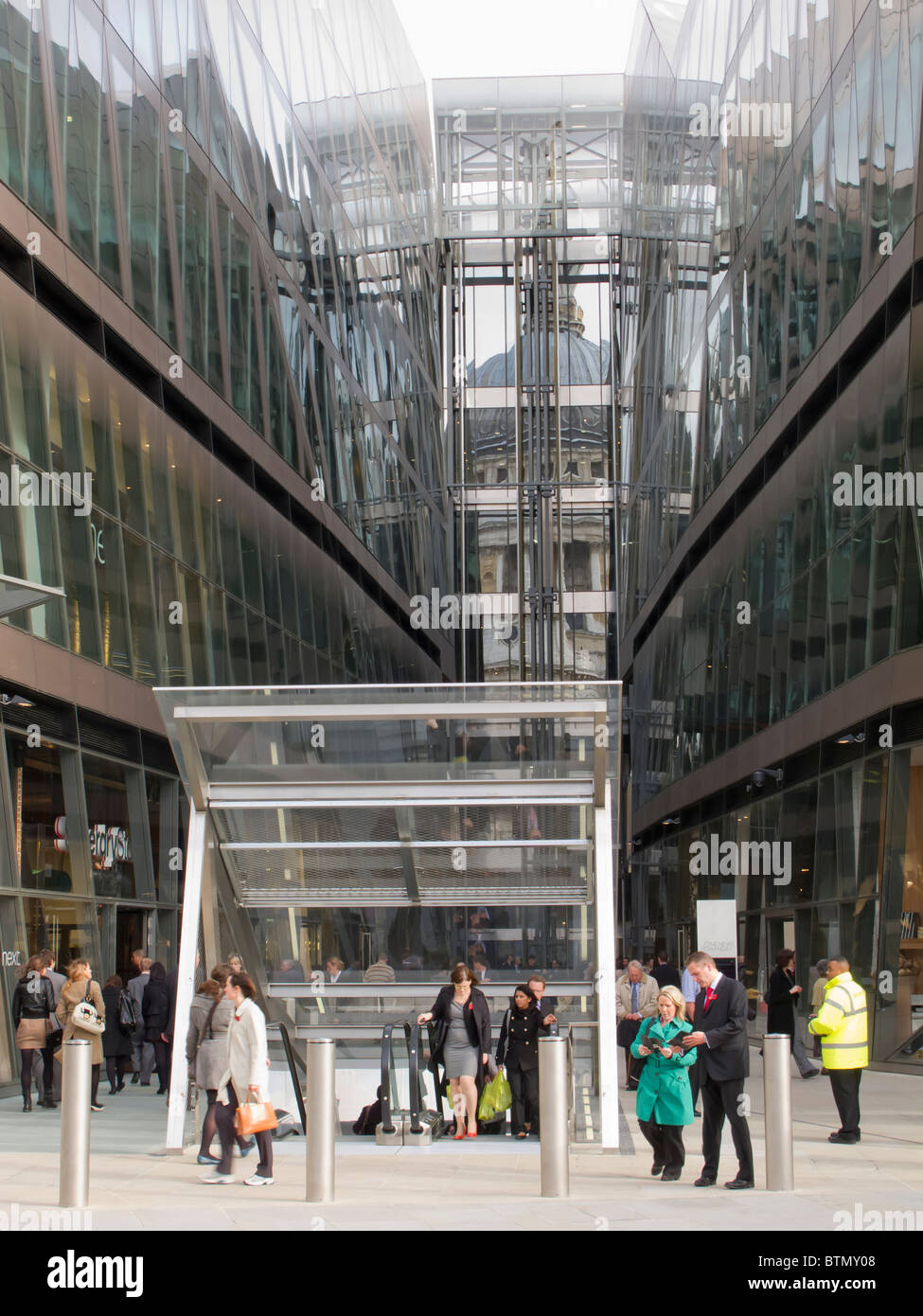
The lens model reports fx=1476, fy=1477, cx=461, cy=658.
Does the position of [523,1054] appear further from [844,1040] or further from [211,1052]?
[211,1052]

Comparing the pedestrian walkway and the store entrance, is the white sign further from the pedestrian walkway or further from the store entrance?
the store entrance

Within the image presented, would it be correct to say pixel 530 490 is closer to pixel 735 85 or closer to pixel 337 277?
pixel 337 277

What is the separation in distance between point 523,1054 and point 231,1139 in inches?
135

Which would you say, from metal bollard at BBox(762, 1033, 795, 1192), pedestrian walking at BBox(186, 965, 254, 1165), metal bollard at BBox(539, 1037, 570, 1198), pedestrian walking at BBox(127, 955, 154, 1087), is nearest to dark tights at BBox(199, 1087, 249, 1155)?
pedestrian walking at BBox(186, 965, 254, 1165)

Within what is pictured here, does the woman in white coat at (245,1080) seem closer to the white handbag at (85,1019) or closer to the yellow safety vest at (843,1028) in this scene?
the white handbag at (85,1019)

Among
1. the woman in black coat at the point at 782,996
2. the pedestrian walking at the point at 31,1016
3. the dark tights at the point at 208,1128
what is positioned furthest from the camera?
the woman in black coat at the point at 782,996

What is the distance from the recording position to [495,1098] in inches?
520

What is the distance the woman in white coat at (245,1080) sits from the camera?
10.2 metres

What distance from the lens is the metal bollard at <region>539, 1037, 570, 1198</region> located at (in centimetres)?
922

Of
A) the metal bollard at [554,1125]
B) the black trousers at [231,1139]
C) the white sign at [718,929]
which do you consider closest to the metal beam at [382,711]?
the black trousers at [231,1139]

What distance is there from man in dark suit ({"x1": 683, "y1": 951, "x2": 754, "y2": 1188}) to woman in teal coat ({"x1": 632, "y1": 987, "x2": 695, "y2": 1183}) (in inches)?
6.2

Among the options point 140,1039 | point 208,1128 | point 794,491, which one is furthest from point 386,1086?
point 794,491

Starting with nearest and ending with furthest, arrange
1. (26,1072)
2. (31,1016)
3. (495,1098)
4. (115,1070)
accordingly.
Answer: (495,1098) → (26,1072) → (31,1016) → (115,1070)

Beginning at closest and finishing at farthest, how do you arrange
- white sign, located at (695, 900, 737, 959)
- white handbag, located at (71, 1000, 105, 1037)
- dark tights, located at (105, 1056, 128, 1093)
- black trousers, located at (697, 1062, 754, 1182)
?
black trousers, located at (697, 1062, 754, 1182)
white handbag, located at (71, 1000, 105, 1037)
dark tights, located at (105, 1056, 128, 1093)
white sign, located at (695, 900, 737, 959)
